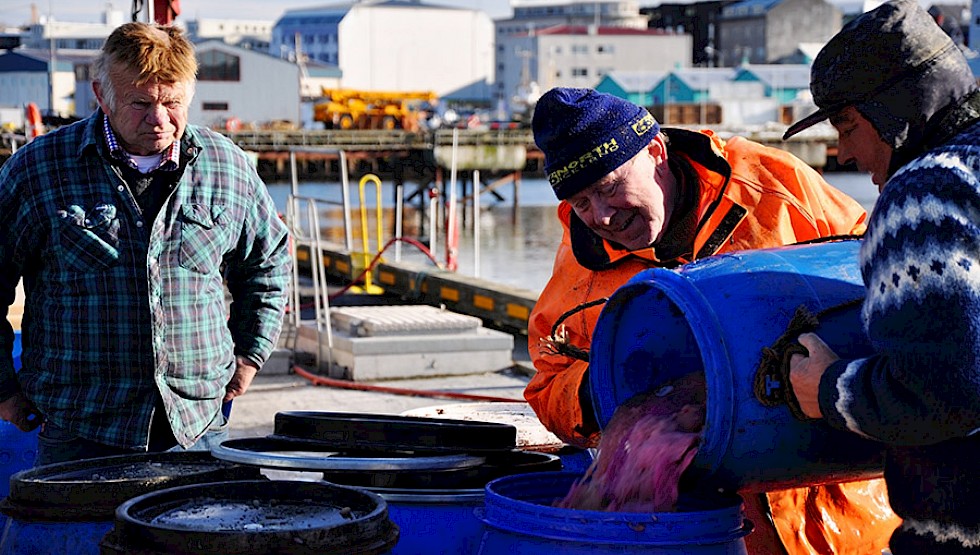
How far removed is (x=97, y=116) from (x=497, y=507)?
169cm

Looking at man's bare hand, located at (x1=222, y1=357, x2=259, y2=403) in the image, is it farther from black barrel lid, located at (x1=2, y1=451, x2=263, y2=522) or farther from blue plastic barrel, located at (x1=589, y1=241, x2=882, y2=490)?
blue plastic barrel, located at (x1=589, y1=241, x2=882, y2=490)

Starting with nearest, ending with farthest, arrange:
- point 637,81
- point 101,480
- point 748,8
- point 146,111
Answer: point 101,480, point 146,111, point 637,81, point 748,8

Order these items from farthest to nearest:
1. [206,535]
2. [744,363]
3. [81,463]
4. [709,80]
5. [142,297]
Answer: [709,80] → [142,297] → [81,463] → [744,363] → [206,535]

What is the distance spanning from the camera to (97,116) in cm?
374

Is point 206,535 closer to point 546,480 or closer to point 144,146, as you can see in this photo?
point 546,480

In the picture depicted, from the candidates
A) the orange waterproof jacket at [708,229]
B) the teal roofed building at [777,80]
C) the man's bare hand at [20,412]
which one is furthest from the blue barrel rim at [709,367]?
the teal roofed building at [777,80]

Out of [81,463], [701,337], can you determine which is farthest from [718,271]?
[81,463]

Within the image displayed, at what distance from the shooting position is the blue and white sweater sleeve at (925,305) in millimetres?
2164

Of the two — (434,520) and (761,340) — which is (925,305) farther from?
(434,520)

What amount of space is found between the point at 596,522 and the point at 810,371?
1.46ft

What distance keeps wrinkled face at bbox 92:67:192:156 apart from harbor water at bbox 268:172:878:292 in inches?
524

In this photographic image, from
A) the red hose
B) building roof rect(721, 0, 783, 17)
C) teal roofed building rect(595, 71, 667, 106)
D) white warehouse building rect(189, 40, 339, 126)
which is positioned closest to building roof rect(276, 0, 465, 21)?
building roof rect(721, 0, 783, 17)

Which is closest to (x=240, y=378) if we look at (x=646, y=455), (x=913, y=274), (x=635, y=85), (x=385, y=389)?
(x=646, y=455)

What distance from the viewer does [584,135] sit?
10.5ft
